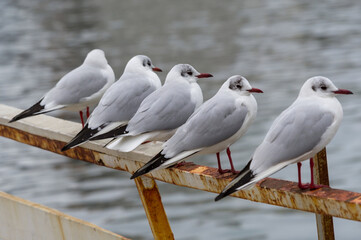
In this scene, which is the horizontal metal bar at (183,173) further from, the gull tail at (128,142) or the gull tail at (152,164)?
the gull tail at (152,164)

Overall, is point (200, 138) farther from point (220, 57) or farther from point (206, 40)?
point (206, 40)

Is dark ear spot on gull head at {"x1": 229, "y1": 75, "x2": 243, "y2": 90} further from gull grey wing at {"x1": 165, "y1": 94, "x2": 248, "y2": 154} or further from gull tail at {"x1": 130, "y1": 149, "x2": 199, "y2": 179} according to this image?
gull tail at {"x1": 130, "y1": 149, "x2": 199, "y2": 179}

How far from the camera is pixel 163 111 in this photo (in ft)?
13.0

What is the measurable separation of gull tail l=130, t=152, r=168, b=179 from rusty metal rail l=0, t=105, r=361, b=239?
0.53 feet

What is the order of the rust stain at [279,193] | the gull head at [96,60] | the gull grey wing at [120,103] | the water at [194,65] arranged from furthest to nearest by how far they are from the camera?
the water at [194,65]
the gull head at [96,60]
the gull grey wing at [120,103]
the rust stain at [279,193]

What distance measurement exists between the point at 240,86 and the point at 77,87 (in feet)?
4.97

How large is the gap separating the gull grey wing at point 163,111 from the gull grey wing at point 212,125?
301 millimetres

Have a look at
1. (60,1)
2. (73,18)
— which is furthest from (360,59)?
(60,1)

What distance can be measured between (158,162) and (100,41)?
65.1 ft

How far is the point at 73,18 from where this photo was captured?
30016 mm

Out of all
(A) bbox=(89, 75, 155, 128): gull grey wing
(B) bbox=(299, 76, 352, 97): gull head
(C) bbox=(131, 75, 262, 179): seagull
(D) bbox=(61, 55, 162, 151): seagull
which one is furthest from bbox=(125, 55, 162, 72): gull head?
(B) bbox=(299, 76, 352, 97): gull head

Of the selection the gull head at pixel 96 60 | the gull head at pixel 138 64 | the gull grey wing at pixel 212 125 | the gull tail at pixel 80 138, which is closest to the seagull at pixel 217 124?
the gull grey wing at pixel 212 125

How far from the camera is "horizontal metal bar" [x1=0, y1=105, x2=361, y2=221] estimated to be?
119 inches

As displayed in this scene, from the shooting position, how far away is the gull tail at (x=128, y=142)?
388cm
